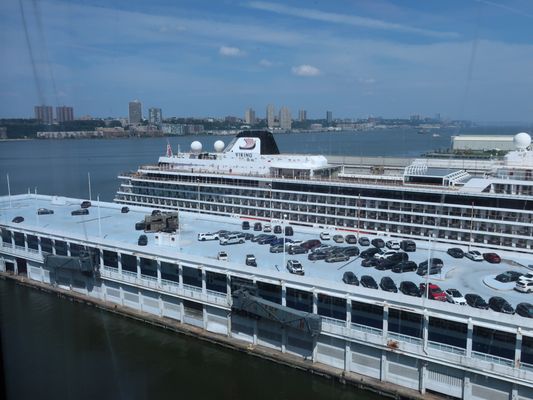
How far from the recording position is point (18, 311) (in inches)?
524

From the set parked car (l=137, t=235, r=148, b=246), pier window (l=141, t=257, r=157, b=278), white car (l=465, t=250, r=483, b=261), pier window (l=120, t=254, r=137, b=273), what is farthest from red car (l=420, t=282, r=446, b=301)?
pier window (l=120, t=254, r=137, b=273)

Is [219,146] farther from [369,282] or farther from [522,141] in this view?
[369,282]

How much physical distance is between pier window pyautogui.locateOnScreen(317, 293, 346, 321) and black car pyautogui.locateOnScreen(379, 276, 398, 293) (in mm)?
906

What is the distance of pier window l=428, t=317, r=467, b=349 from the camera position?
9008 millimetres

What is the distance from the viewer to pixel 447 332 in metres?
9.19

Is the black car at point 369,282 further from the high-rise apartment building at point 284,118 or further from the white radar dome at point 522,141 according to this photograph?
the high-rise apartment building at point 284,118

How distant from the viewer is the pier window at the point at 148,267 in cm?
1329

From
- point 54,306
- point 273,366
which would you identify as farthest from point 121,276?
point 273,366

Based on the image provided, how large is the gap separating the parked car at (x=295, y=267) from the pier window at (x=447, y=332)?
2.98 meters

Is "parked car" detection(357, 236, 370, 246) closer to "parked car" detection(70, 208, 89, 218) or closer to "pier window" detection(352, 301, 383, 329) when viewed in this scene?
"pier window" detection(352, 301, 383, 329)

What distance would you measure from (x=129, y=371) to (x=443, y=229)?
397 inches

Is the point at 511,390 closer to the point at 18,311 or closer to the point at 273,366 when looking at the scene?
the point at 273,366

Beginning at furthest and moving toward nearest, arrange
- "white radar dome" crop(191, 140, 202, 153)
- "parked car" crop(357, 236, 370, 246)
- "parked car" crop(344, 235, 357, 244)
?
"white radar dome" crop(191, 140, 202, 153) < "parked car" crop(344, 235, 357, 244) < "parked car" crop(357, 236, 370, 246)

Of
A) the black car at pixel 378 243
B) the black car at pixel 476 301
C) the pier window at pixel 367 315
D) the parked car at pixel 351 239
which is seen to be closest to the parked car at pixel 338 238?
the parked car at pixel 351 239
